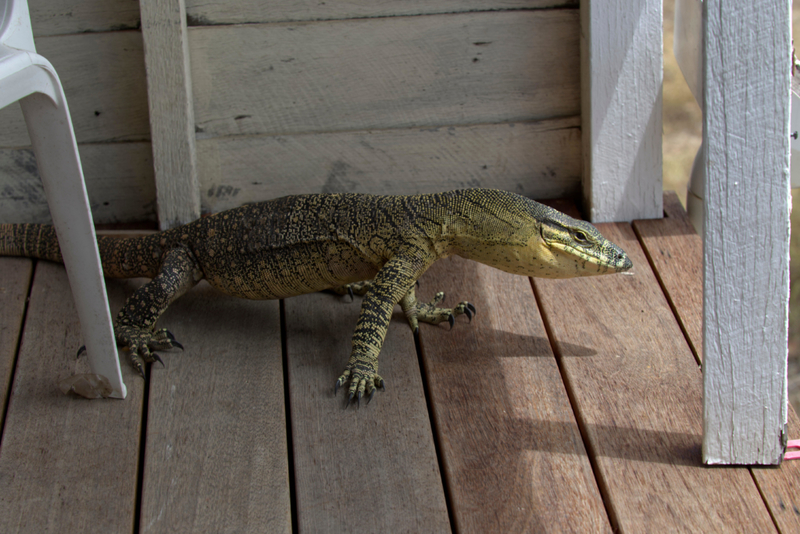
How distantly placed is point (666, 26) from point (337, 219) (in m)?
5.65

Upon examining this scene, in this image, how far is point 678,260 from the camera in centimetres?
346

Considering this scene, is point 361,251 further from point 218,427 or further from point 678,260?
point 678,260

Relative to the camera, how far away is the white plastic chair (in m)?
1.92

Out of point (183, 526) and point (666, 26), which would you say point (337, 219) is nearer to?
point (183, 526)

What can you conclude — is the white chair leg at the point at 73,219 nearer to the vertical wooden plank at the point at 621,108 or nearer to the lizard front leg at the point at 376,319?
the lizard front leg at the point at 376,319

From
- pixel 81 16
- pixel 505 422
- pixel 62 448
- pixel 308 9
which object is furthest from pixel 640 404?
pixel 81 16

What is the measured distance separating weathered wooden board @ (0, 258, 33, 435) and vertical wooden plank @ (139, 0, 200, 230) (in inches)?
26.4

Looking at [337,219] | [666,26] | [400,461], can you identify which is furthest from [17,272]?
[666,26]

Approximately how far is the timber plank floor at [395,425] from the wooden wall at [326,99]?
0.70 meters

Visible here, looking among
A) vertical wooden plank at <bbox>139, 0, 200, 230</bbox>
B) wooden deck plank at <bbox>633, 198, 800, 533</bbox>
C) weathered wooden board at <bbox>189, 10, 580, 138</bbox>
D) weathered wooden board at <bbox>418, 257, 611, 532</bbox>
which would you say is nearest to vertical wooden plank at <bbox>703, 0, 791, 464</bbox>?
wooden deck plank at <bbox>633, 198, 800, 533</bbox>

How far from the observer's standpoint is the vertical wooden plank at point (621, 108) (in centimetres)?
341

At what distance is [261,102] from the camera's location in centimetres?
360

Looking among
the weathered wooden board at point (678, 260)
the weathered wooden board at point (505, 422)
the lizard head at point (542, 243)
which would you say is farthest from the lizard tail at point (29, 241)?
the weathered wooden board at point (678, 260)

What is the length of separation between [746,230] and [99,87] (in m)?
2.96
